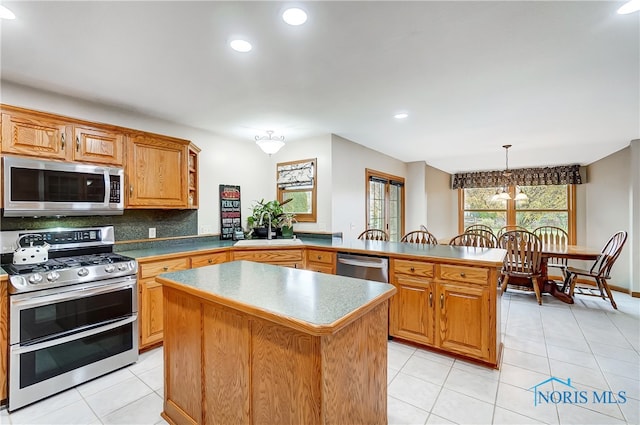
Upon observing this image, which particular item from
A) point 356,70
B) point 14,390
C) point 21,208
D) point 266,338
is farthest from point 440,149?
point 14,390

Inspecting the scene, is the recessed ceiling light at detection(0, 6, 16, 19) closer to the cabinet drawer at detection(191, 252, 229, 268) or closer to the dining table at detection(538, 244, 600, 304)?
the cabinet drawer at detection(191, 252, 229, 268)

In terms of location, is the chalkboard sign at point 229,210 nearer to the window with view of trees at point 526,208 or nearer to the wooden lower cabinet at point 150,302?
the wooden lower cabinet at point 150,302

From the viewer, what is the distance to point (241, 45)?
6.17 feet

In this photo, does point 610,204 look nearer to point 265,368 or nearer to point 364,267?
point 364,267

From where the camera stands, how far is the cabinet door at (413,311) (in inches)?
103

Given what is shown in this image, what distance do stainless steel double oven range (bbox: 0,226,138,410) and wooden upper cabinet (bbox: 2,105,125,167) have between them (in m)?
0.67

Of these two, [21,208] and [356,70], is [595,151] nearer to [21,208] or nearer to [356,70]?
[356,70]

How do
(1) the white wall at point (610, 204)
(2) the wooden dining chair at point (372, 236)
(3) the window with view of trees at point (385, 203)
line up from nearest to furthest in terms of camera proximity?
(2) the wooden dining chair at point (372, 236)
(1) the white wall at point (610, 204)
(3) the window with view of trees at point (385, 203)

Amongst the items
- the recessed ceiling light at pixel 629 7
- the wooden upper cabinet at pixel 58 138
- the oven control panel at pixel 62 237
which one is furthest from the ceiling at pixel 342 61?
the oven control panel at pixel 62 237

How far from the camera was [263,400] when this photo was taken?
4.19 feet

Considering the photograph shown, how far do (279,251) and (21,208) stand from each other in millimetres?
2207

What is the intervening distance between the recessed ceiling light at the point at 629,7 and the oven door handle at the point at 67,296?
3718 mm

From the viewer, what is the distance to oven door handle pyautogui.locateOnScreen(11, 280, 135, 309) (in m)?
1.94

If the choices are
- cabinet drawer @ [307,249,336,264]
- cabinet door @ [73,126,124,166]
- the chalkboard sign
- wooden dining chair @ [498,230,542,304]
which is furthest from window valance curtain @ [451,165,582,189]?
cabinet door @ [73,126,124,166]
